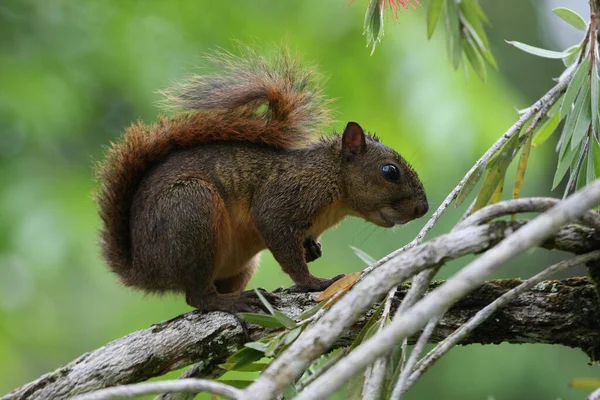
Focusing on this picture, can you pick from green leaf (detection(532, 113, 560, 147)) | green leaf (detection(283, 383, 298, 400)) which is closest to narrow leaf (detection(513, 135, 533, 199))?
green leaf (detection(532, 113, 560, 147))

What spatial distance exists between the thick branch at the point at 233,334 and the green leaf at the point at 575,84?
0.40 meters

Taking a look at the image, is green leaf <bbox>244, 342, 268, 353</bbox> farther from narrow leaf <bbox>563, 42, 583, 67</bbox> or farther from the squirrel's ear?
the squirrel's ear

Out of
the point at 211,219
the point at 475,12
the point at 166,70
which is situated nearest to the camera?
the point at 475,12

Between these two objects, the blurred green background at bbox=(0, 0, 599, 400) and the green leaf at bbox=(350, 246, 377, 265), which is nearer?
the green leaf at bbox=(350, 246, 377, 265)

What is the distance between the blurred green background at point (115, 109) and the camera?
3.63 m

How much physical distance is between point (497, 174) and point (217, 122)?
1.16 m

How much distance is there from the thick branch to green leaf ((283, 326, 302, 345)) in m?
0.29

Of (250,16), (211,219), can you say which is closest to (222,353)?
(211,219)

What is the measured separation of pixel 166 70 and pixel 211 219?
2.00 metres

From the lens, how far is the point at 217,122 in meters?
2.71

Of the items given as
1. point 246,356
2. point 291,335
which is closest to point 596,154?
point 291,335

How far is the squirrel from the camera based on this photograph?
2418mm

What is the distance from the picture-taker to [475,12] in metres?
1.56

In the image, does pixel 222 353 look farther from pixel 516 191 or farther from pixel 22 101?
pixel 22 101
